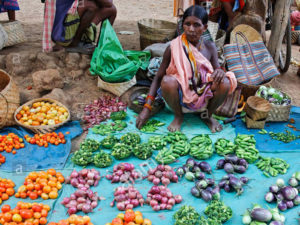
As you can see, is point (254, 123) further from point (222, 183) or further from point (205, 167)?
point (222, 183)

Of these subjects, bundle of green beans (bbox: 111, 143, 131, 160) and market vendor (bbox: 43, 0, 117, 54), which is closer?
bundle of green beans (bbox: 111, 143, 131, 160)

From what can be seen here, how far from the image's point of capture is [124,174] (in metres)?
2.87

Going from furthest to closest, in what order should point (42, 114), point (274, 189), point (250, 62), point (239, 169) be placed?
1. point (250, 62)
2. point (42, 114)
3. point (239, 169)
4. point (274, 189)

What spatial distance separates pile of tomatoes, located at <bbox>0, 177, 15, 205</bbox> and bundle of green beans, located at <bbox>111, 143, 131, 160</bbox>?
0.99 m

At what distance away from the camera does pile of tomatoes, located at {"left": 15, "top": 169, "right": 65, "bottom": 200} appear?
2.65m

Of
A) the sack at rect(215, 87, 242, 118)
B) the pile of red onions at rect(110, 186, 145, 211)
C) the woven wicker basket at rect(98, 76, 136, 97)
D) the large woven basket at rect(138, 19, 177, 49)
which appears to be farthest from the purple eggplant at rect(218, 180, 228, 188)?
the large woven basket at rect(138, 19, 177, 49)

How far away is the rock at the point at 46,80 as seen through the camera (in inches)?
166

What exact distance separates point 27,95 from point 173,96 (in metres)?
2.14

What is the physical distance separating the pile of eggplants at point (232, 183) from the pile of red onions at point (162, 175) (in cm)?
44

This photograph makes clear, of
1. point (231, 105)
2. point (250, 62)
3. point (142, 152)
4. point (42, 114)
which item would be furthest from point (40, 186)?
point (250, 62)

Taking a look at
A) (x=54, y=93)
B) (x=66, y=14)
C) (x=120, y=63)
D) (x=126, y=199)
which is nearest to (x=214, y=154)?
(x=126, y=199)

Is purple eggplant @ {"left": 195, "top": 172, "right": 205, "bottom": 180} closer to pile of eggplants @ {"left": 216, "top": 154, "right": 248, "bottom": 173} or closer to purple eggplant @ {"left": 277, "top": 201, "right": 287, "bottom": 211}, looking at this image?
pile of eggplants @ {"left": 216, "top": 154, "right": 248, "bottom": 173}

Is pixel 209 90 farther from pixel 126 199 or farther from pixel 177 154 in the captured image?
pixel 126 199

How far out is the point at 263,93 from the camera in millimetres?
3936
